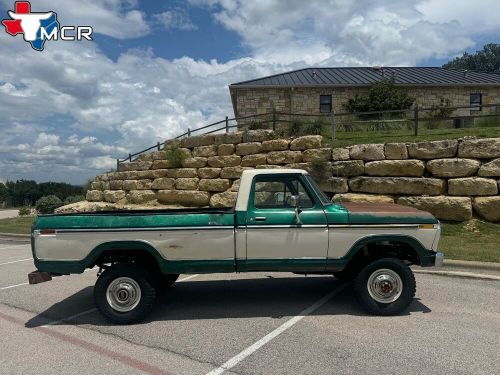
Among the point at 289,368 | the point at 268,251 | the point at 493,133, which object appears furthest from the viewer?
the point at 493,133

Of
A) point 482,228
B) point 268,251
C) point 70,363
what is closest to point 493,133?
point 482,228

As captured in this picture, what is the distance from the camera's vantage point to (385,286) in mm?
5449

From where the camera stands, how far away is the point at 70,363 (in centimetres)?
425

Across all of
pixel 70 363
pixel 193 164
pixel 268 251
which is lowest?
pixel 70 363

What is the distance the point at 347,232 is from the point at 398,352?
1597 millimetres

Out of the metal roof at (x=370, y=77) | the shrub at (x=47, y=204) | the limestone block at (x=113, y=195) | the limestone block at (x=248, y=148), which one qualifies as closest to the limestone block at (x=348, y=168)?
the limestone block at (x=248, y=148)

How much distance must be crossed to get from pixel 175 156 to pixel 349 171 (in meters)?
8.66

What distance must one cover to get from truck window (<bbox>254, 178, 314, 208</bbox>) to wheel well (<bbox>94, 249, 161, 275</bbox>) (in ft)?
5.26

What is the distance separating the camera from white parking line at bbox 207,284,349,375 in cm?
405

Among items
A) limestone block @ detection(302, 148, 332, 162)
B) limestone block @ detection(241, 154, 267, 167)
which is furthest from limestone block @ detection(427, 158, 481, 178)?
limestone block @ detection(241, 154, 267, 167)

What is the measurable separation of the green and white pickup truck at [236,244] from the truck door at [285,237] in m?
0.01

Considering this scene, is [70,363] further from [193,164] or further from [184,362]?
[193,164]

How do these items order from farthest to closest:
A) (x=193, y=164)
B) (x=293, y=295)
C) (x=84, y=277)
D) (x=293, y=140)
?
(x=193, y=164)
(x=293, y=140)
(x=84, y=277)
(x=293, y=295)

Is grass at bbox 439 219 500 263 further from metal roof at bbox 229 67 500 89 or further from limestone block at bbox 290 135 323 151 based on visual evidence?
metal roof at bbox 229 67 500 89
